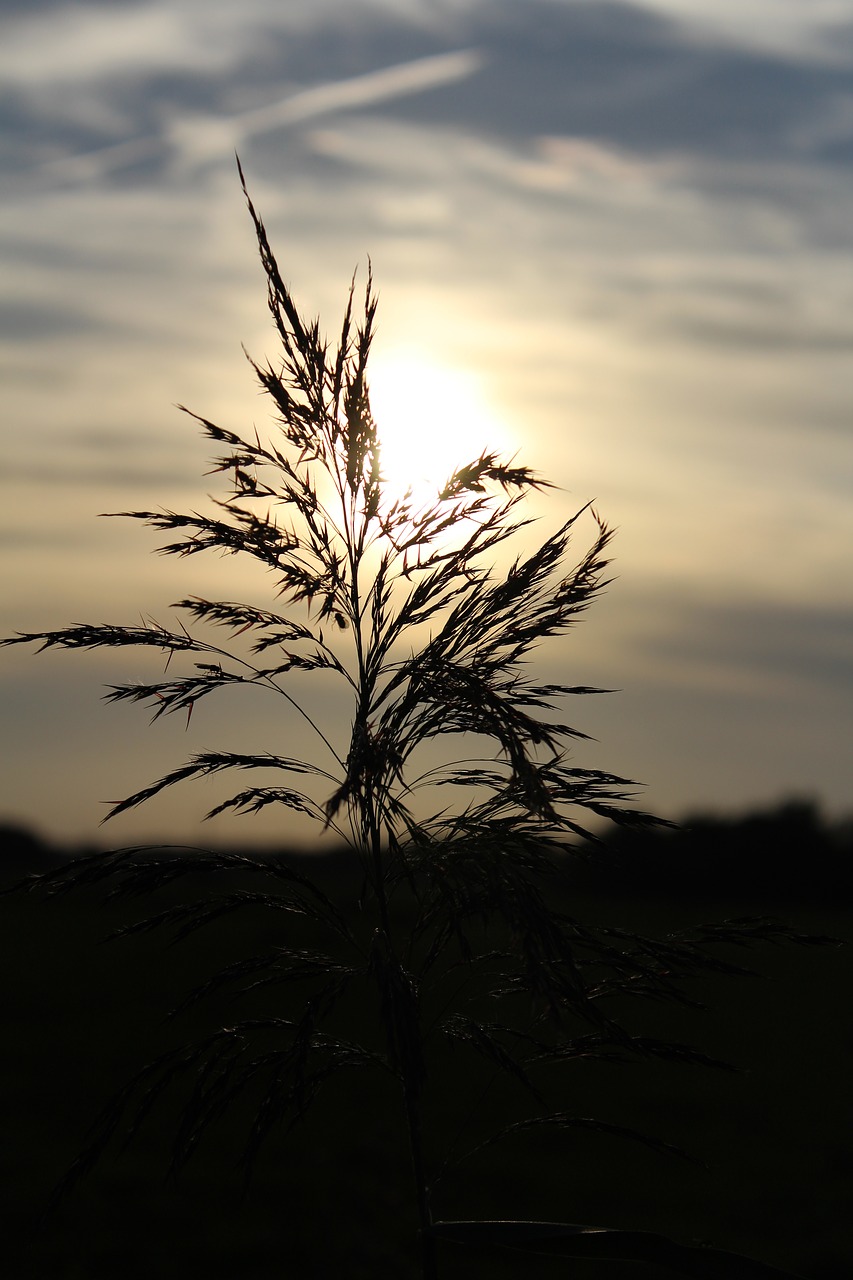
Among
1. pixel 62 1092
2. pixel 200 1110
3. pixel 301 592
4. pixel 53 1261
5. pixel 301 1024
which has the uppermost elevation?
pixel 301 592

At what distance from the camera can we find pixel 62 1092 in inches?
631

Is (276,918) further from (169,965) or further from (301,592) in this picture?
(301,592)

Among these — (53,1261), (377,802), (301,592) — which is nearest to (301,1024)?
(377,802)

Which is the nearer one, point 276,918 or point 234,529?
point 234,529

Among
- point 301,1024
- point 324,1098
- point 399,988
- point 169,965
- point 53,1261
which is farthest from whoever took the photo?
point 169,965

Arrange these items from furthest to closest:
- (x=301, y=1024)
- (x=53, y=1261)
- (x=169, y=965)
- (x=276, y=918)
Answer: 1. (x=276, y=918)
2. (x=169, y=965)
3. (x=53, y=1261)
4. (x=301, y=1024)

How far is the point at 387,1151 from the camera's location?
14.0m

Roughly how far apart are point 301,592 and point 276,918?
63.4ft

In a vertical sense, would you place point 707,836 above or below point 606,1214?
above

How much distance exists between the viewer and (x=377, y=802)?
4773mm

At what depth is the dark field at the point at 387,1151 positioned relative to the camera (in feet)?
37.5

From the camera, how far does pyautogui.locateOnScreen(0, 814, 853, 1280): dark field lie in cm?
1144

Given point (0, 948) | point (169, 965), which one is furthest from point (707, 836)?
point (0, 948)

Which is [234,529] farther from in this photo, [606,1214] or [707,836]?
[707,836]
